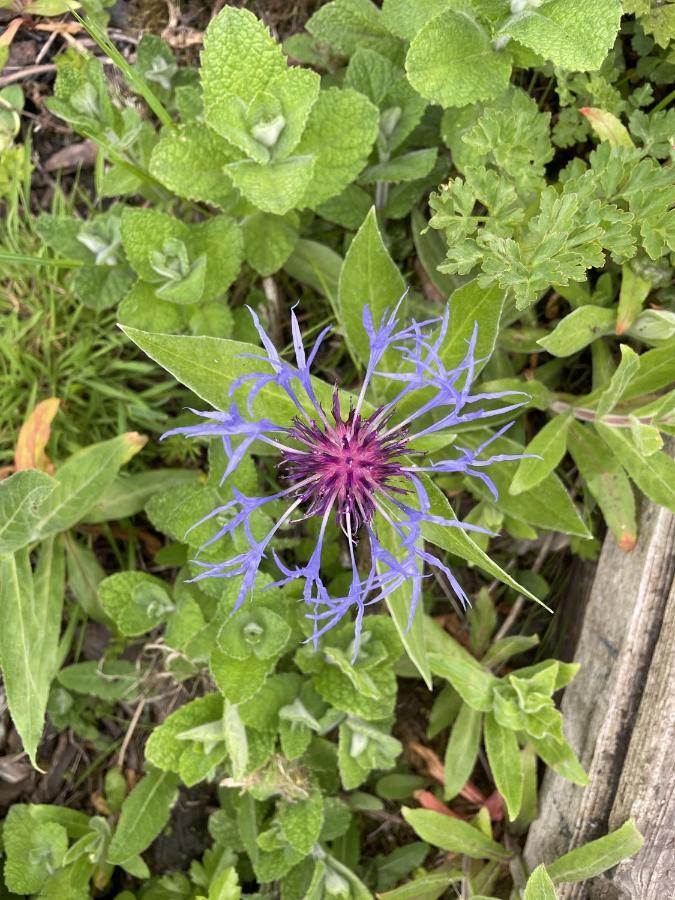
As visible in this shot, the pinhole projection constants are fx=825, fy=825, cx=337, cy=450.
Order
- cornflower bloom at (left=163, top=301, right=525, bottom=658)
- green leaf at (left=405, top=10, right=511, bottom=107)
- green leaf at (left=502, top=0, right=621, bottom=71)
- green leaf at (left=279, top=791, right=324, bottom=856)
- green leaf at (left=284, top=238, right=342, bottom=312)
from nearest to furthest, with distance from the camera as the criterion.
→ cornflower bloom at (left=163, top=301, right=525, bottom=658)
green leaf at (left=502, top=0, right=621, bottom=71)
green leaf at (left=405, top=10, right=511, bottom=107)
green leaf at (left=279, top=791, right=324, bottom=856)
green leaf at (left=284, top=238, right=342, bottom=312)

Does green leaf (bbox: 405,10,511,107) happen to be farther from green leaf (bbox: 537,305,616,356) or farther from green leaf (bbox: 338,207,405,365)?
green leaf (bbox: 537,305,616,356)

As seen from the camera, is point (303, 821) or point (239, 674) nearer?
point (239, 674)

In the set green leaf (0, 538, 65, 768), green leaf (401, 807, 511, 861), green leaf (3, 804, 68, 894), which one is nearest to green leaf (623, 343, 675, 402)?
green leaf (401, 807, 511, 861)

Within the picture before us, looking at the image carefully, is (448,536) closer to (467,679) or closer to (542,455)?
(542,455)

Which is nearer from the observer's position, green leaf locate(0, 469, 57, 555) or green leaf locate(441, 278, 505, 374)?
green leaf locate(441, 278, 505, 374)

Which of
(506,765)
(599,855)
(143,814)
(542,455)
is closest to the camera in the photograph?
(599,855)

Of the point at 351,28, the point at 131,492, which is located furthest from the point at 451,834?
the point at 351,28

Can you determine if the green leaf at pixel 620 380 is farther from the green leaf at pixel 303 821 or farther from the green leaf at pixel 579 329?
the green leaf at pixel 303 821
